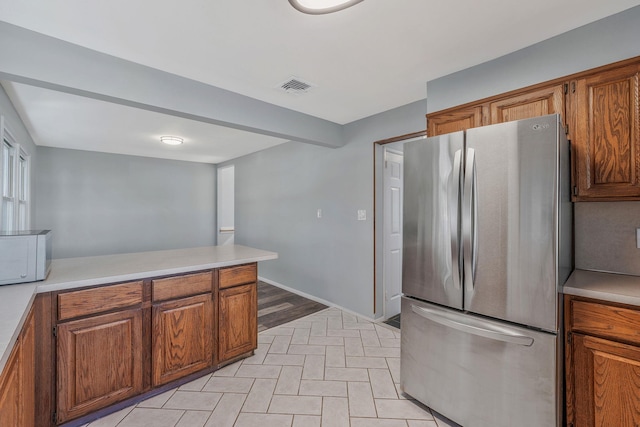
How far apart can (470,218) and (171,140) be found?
14.1 feet

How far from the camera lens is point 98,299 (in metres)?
1.78

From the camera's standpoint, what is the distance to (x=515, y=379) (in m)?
1.53

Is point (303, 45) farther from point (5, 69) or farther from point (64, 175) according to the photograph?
point (64, 175)

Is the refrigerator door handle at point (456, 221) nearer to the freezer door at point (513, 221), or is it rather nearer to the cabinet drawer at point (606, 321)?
the freezer door at point (513, 221)

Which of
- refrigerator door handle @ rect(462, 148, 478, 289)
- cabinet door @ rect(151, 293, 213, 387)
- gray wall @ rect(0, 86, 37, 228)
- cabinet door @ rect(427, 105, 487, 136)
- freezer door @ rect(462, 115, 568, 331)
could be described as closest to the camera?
freezer door @ rect(462, 115, 568, 331)

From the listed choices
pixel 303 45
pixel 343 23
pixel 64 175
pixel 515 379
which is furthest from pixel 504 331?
pixel 64 175

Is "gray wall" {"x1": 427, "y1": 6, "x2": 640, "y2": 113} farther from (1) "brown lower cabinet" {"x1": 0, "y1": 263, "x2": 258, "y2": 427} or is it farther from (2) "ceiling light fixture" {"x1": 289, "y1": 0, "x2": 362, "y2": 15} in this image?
(1) "brown lower cabinet" {"x1": 0, "y1": 263, "x2": 258, "y2": 427}

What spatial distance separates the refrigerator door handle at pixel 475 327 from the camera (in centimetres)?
152

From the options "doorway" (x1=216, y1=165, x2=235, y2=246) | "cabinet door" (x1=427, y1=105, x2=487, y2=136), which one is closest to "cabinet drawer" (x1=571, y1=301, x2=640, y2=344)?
"cabinet door" (x1=427, y1=105, x2=487, y2=136)

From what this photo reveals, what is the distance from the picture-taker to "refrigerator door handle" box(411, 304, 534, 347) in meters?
1.52

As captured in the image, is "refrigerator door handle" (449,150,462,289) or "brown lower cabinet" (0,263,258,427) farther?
"refrigerator door handle" (449,150,462,289)

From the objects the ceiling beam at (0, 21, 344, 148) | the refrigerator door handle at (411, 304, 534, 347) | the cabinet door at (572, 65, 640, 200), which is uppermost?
the ceiling beam at (0, 21, 344, 148)

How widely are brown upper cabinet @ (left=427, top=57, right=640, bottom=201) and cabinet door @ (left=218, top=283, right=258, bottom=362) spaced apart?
240 centimetres

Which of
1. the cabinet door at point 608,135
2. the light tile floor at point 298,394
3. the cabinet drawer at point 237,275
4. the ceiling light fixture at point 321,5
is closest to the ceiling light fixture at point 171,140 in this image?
the cabinet drawer at point 237,275
